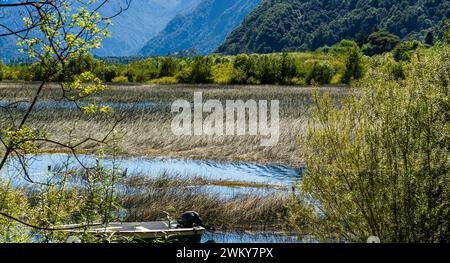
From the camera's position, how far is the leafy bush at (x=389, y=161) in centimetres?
1030

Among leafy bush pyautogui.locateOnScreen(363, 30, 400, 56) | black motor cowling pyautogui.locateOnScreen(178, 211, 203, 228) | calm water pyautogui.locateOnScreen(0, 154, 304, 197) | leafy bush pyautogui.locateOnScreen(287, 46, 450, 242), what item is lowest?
calm water pyautogui.locateOnScreen(0, 154, 304, 197)

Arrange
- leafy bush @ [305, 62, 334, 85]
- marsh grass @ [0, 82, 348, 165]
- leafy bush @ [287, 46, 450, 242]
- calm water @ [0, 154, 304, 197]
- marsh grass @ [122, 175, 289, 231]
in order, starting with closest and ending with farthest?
1. leafy bush @ [287, 46, 450, 242]
2. marsh grass @ [122, 175, 289, 231]
3. calm water @ [0, 154, 304, 197]
4. marsh grass @ [0, 82, 348, 165]
5. leafy bush @ [305, 62, 334, 85]

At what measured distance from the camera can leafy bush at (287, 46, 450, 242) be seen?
10.3m

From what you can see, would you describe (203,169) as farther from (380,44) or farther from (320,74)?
(380,44)

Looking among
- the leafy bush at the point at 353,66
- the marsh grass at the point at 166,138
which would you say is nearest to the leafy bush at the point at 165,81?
the leafy bush at the point at 353,66

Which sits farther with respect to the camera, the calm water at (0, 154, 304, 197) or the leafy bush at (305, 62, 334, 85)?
the leafy bush at (305, 62, 334, 85)

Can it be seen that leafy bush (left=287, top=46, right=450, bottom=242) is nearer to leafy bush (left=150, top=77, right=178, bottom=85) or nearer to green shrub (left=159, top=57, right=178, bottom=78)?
leafy bush (left=150, top=77, right=178, bottom=85)

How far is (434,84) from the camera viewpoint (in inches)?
433

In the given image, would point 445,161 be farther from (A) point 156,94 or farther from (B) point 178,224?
(A) point 156,94

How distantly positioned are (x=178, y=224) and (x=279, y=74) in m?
79.9

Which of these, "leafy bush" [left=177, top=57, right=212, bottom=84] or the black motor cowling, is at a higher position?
"leafy bush" [left=177, top=57, right=212, bottom=84]

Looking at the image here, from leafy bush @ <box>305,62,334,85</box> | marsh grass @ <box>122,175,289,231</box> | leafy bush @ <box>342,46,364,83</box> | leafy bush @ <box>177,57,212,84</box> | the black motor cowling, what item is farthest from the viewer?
leafy bush @ <box>177,57,212,84</box>

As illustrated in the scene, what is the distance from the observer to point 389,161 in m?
10.6

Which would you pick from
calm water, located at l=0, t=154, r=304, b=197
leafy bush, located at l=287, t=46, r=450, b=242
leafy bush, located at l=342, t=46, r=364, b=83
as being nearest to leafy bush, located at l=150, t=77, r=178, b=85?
leafy bush, located at l=342, t=46, r=364, b=83
